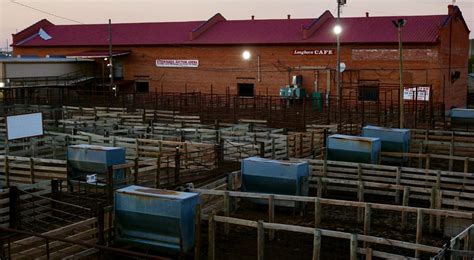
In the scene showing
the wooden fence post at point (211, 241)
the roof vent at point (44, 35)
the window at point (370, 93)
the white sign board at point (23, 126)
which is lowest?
the wooden fence post at point (211, 241)

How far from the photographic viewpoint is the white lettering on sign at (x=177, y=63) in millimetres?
51862

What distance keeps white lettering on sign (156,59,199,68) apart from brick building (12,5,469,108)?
9cm

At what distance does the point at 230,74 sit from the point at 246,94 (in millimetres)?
2207

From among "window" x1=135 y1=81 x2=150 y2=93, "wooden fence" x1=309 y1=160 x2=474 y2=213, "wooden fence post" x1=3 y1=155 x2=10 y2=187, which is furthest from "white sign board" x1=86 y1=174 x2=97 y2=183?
"window" x1=135 y1=81 x2=150 y2=93

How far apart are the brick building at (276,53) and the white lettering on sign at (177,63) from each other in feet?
0.29

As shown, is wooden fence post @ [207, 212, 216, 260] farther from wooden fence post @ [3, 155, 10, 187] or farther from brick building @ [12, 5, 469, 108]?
brick building @ [12, 5, 469, 108]

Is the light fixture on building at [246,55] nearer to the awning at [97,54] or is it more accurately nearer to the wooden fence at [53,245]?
the awning at [97,54]

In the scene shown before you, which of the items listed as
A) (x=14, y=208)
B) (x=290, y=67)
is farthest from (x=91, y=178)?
(x=290, y=67)

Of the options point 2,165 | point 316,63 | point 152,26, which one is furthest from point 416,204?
point 152,26

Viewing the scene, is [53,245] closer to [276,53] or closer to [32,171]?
[32,171]

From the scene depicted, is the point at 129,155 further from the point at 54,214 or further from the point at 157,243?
the point at 157,243

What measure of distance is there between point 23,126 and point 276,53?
31.9 m

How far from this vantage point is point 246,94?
4997 cm

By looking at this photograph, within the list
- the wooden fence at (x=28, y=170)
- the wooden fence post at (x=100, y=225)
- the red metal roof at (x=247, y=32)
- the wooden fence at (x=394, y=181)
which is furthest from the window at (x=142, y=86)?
the wooden fence post at (x=100, y=225)
